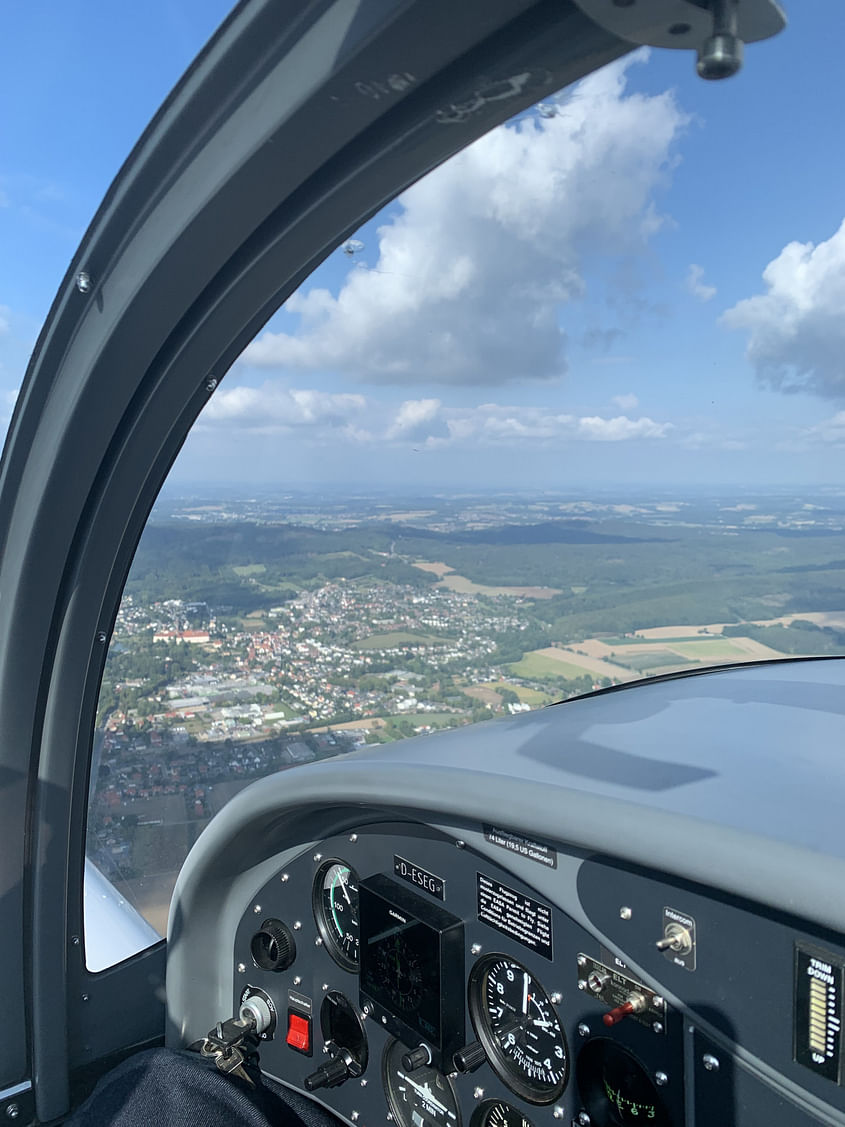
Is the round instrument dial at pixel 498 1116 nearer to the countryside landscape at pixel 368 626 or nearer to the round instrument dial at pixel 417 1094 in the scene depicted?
the round instrument dial at pixel 417 1094

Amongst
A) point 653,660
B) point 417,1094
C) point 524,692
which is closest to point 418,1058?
point 417,1094

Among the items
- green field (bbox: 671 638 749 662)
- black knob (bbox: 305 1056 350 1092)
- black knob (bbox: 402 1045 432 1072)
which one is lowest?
black knob (bbox: 305 1056 350 1092)

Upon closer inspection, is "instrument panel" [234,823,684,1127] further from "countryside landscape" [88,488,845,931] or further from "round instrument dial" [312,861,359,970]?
"countryside landscape" [88,488,845,931]

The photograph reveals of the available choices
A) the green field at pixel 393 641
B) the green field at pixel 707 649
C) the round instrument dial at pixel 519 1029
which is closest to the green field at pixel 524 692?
the green field at pixel 393 641

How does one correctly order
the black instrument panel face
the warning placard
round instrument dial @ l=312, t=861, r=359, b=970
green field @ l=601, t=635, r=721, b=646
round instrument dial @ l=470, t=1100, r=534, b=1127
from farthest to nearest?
green field @ l=601, t=635, r=721, b=646
round instrument dial @ l=312, t=861, r=359, b=970
round instrument dial @ l=470, t=1100, r=534, b=1127
the warning placard
the black instrument panel face

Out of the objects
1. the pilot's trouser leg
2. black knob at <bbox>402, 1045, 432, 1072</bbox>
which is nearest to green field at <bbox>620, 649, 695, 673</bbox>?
black knob at <bbox>402, 1045, 432, 1072</bbox>

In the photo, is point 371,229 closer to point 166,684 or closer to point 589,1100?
point 166,684

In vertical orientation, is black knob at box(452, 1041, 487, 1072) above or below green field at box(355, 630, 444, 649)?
below

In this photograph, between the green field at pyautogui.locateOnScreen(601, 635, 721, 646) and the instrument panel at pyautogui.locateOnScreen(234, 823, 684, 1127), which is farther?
the green field at pyautogui.locateOnScreen(601, 635, 721, 646)
